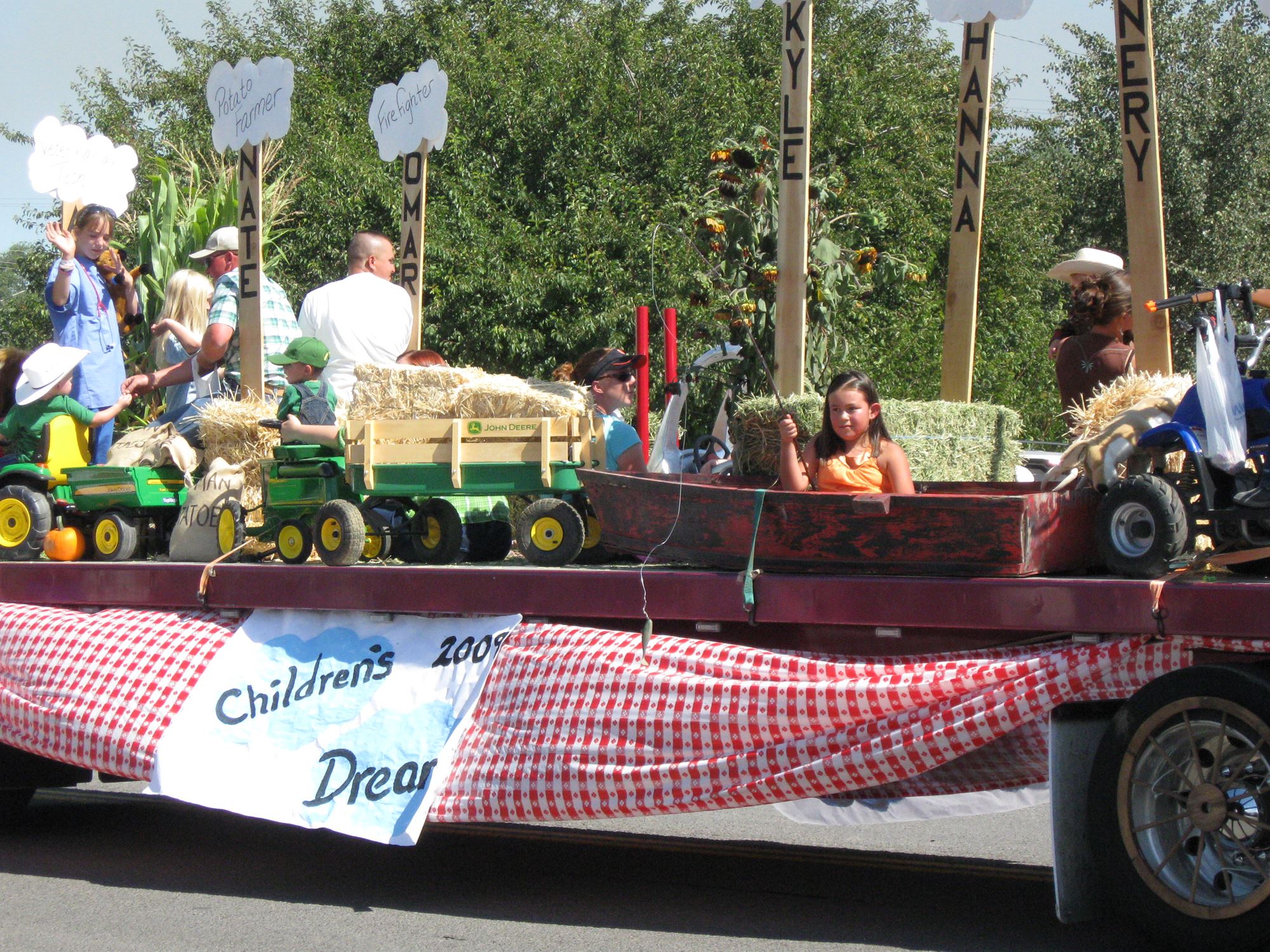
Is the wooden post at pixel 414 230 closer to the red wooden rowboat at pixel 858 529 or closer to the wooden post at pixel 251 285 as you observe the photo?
the wooden post at pixel 251 285

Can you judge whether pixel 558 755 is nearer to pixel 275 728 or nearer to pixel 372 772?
pixel 372 772

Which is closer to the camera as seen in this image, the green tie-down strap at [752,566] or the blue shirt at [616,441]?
the green tie-down strap at [752,566]

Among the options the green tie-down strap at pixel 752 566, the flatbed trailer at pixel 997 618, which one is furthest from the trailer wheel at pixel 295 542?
the green tie-down strap at pixel 752 566

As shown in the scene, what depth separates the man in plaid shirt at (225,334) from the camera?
775 cm

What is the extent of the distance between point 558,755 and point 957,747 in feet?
4.28

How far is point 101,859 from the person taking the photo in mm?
6102

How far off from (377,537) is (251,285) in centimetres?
213

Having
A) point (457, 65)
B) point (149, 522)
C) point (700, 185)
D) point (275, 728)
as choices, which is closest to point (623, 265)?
point (700, 185)

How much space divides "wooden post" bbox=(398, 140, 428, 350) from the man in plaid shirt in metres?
0.64

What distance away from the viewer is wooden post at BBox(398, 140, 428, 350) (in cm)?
804

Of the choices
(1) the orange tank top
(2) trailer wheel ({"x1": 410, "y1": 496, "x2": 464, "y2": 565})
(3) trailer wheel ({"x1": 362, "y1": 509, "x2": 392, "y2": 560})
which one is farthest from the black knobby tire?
(1) the orange tank top

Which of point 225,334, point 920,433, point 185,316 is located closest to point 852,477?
point 920,433

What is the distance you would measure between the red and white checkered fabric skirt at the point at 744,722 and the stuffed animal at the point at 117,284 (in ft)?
10.3

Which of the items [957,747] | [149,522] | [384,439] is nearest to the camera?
[957,747]
